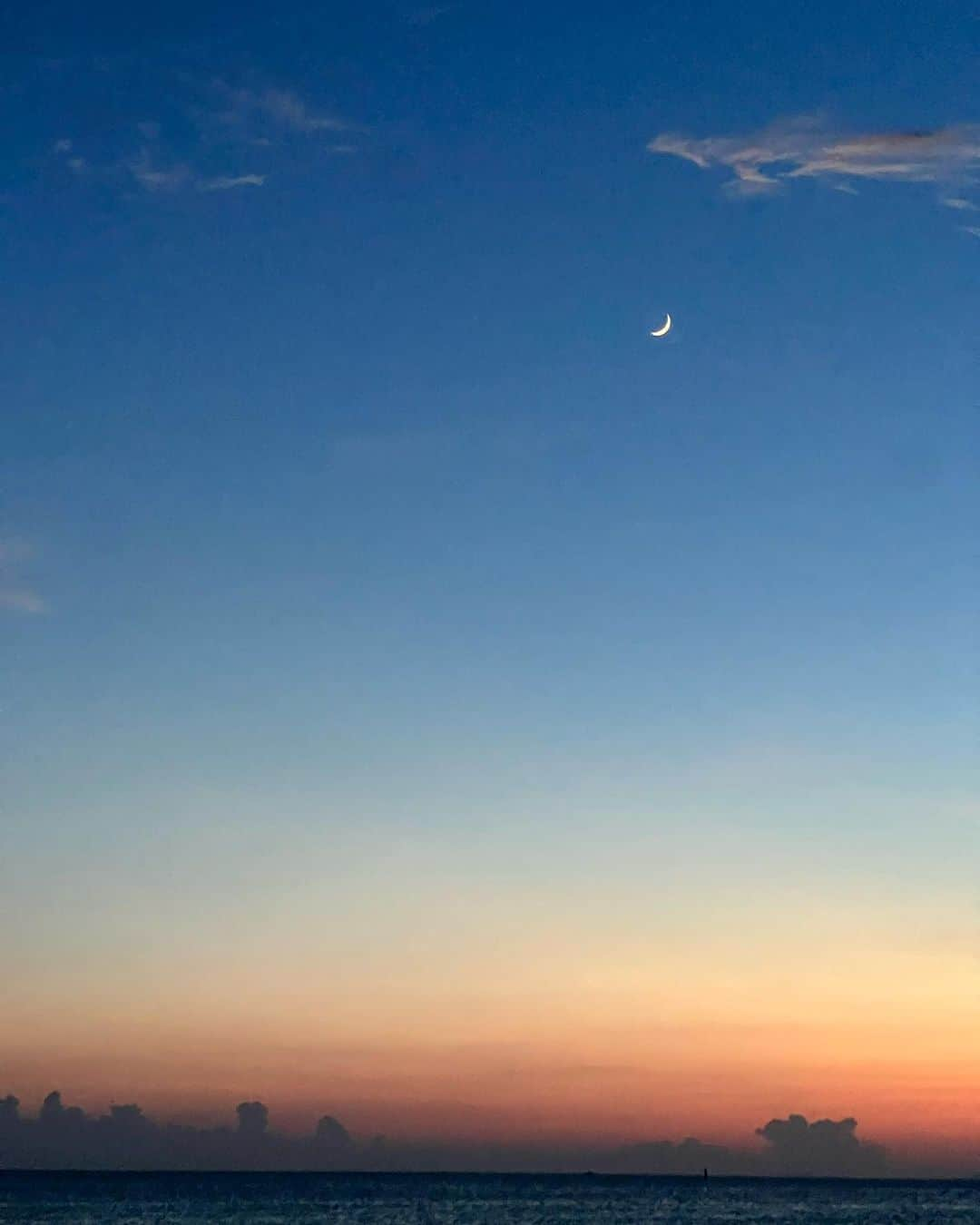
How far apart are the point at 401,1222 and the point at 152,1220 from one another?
27913 millimetres

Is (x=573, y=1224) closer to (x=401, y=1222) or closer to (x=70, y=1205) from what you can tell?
(x=401, y=1222)

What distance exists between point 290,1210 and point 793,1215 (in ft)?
212

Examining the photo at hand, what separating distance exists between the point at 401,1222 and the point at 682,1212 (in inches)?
1993

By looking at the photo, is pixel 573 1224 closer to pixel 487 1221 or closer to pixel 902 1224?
pixel 487 1221

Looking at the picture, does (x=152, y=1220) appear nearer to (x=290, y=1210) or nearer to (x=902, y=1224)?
(x=290, y=1210)

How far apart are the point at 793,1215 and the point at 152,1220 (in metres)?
82.0

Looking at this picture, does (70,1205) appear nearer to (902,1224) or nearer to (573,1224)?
(573,1224)

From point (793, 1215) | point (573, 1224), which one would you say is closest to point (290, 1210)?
point (573, 1224)

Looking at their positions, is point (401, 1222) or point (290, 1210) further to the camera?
point (290, 1210)

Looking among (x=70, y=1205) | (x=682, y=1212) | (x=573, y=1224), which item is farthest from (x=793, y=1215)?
(x=70, y=1205)

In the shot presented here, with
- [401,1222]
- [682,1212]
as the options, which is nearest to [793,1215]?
[682,1212]

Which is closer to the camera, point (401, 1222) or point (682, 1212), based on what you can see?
point (401, 1222)

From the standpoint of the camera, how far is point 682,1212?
19650 cm

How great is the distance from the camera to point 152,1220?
6467 inches
